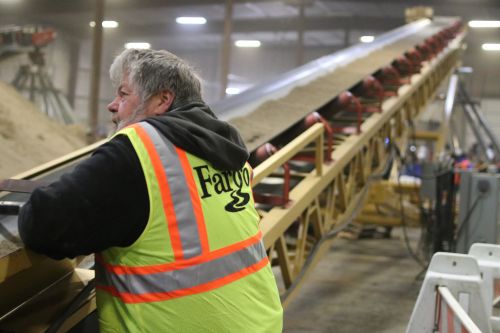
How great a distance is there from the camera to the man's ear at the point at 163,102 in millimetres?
1578

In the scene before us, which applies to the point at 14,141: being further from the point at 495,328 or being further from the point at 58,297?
the point at 495,328

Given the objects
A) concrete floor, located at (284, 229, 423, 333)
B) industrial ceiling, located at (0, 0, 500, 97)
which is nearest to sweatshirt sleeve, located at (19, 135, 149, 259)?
concrete floor, located at (284, 229, 423, 333)

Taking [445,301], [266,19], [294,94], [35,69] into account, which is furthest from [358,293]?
[266,19]

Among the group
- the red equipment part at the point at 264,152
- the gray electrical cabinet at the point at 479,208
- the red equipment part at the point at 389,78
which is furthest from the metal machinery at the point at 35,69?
the gray electrical cabinet at the point at 479,208

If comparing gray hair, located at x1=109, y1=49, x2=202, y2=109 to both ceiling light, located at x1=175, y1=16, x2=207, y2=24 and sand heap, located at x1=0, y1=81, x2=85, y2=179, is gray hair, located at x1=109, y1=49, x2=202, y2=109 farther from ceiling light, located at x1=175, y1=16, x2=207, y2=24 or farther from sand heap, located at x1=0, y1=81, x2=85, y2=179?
ceiling light, located at x1=175, y1=16, x2=207, y2=24

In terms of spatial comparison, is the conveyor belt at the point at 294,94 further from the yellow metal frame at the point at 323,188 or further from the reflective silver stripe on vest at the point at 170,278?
the reflective silver stripe on vest at the point at 170,278

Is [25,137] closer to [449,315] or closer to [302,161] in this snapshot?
[302,161]

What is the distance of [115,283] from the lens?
144cm

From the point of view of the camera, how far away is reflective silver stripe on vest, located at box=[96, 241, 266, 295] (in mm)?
1394

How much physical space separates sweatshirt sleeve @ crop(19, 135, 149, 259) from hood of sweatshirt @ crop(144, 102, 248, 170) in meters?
0.13

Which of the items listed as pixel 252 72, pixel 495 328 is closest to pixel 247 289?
pixel 495 328

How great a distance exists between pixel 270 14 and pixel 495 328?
18.7 meters

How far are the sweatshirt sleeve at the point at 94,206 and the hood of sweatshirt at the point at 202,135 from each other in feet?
0.42

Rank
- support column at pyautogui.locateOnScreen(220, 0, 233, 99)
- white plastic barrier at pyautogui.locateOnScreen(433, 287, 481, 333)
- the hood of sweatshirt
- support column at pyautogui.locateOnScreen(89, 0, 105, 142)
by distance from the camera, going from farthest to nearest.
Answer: support column at pyautogui.locateOnScreen(220, 0, 233, 99) → support column at pyautogui.locateOnScreen(89, 0, 105, 142) → white plastic barrier at pyautogui.locateOnScreen(433, 287, 481, 333) → the hood of sweatshirt
